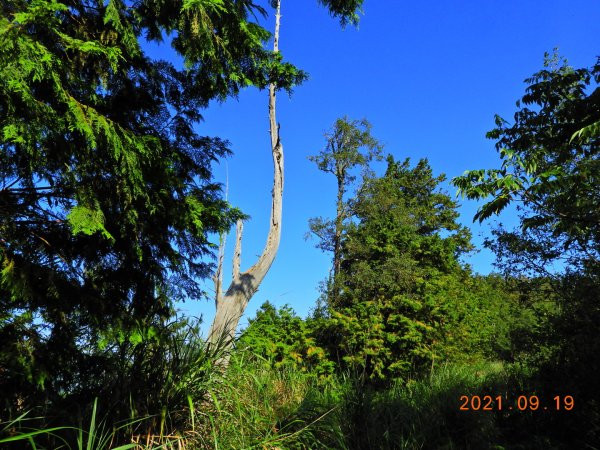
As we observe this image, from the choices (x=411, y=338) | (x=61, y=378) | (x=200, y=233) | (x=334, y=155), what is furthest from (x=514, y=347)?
(x=334, y=155)

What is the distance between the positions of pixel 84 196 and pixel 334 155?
18.2 metres

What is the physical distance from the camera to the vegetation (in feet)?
13.7

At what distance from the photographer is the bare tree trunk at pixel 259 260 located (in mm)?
9109

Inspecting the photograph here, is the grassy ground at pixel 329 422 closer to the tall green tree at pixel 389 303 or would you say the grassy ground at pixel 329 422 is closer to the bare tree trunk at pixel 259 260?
the tall green tree at pixel 389 303

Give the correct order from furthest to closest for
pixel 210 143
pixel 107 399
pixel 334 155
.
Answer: pixel 334 155 < pixel 210 143 < pixel 107 399

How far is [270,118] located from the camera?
1123 cm

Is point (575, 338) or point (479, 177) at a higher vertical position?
point (479, 177)

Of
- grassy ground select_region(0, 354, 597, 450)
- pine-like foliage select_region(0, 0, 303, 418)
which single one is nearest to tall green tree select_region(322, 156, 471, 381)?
grassy ground select_region(0, 354, 597, 450)

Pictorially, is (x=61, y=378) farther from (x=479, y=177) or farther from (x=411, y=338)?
(x=411, y=338)
